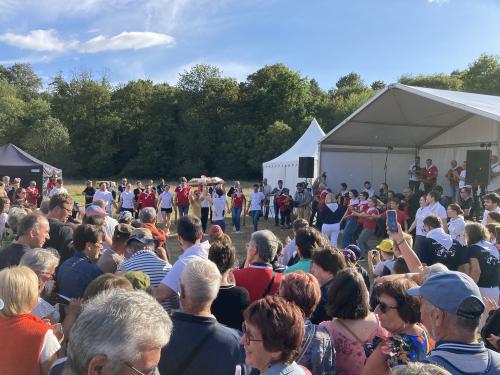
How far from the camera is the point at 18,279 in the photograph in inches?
79.5

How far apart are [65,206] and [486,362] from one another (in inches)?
167

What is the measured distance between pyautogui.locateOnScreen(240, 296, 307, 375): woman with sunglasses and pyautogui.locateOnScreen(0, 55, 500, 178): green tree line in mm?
39176

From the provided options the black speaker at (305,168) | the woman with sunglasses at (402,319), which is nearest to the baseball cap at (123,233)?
the woman with sunglasses at (402,319)

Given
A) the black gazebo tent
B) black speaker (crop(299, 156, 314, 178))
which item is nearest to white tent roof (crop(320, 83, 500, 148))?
black speaker (crop(299, 156, 314, 178))

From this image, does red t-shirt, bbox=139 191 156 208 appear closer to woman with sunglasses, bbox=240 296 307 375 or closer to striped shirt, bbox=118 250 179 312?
striped shirt, bbox=118 250 179 312

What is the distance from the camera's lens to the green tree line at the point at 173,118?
42.6 meters

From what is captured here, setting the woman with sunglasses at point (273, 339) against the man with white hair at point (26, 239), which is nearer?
the woman with sunglasses at point (273, 339)

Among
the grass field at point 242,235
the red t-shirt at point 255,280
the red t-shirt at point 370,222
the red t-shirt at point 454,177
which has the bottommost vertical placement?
the grass field at point 242,235

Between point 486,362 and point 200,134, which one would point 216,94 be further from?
point 486,362

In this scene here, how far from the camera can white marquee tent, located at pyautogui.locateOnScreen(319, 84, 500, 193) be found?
13.4 meters

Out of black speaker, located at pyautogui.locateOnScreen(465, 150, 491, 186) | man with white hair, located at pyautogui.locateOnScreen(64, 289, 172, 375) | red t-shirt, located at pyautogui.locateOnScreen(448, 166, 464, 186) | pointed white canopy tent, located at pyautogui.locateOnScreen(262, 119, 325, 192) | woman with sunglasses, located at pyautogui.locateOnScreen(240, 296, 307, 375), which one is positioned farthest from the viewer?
pointed white canopy tent, located at pyautogui.locateOnScreen(262, 119, 325, 192)

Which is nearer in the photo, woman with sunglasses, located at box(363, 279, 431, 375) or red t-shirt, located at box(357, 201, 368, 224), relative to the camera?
woman with sunglasses, located at box(363, 279, 431, 375)

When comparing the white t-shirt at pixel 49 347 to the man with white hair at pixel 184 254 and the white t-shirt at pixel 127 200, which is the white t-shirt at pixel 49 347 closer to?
the man with white hair at pixel 184 254

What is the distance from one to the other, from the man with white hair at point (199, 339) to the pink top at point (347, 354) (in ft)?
1.60
